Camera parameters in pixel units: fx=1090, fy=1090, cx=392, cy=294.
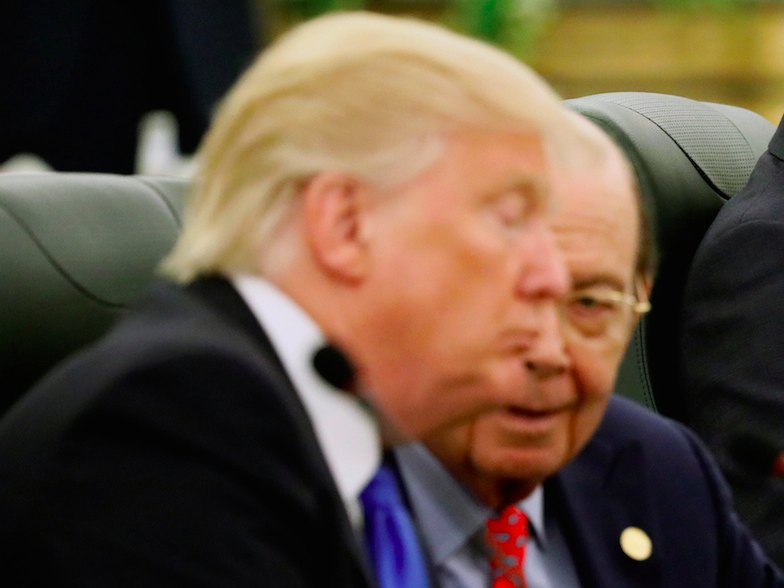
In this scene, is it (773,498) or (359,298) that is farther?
(773,498)

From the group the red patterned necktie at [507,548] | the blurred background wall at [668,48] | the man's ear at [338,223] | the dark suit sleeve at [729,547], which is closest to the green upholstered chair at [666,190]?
the dark suit sleeve at [729,547]

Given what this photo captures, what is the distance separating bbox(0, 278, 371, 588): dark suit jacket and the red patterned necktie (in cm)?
29

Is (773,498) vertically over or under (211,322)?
under

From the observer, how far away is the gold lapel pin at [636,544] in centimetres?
105

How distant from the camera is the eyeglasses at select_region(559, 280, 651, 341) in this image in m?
1.02

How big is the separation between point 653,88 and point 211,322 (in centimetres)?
429

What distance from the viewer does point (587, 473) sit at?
1.09 m

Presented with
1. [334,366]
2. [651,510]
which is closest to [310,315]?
[334,366]

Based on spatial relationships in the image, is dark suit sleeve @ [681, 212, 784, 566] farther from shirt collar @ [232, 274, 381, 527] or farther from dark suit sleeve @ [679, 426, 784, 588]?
shirt collar @ [232, 274, 381, 527]

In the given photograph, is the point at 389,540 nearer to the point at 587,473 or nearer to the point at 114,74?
the point at 587,473

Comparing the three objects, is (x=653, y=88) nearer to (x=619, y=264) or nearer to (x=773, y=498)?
(x=773, y=498)

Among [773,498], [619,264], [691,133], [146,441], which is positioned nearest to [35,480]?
[146,441]

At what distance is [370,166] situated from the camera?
0.70 m

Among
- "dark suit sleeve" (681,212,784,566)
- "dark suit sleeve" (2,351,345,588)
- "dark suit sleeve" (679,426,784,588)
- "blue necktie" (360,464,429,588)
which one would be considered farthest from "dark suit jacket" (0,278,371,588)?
"dark suit sleeve" (681,212,784,566)
